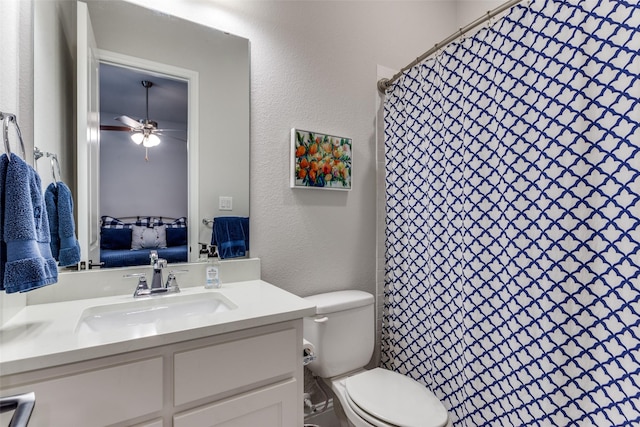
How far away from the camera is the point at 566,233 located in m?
1.01

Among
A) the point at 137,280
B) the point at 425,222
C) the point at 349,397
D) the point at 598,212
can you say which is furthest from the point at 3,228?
the point at 598,212

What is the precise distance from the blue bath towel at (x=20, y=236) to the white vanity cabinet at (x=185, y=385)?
227 mm

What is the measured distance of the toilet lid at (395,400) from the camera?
3.80 feet

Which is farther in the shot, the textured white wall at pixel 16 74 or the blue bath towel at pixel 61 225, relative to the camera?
the blue bath towel at pixel 61 225

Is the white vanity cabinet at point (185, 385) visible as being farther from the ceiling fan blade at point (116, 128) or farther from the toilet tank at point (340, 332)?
the ceiling fan blade at point (116, 128)

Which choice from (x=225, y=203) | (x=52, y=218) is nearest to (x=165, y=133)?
(x=225, y=203)

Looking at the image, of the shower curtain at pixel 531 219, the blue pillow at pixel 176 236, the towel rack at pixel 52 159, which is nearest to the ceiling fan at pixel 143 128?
the towel rack at pixel 52 159

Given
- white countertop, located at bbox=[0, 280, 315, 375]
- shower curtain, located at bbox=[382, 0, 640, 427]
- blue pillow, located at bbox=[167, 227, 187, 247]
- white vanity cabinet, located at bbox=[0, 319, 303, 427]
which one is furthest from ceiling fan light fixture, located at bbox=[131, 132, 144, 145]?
shower curtain, located at bbox=[382, 0, 640, 427]

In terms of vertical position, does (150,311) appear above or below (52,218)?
below

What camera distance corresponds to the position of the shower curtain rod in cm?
119

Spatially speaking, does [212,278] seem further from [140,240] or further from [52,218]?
[52,218]

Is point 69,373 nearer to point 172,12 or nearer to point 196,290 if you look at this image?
point 196,290

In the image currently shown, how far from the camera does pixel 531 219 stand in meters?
1.10

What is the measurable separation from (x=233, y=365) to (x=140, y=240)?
26.7 inches
